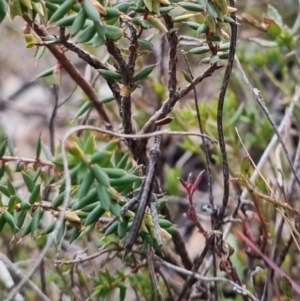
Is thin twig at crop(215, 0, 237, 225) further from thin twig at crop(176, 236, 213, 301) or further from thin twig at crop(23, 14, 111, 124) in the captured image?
thin twig at crop(23, 14, 111, 124)

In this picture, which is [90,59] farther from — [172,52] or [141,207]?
[141,207]

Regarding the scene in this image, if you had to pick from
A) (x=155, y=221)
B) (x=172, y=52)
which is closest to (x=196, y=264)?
(x=155, y=221)

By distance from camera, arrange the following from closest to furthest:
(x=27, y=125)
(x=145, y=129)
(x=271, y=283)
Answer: (x=145, y=129), (x=271, y=283), (x=27, y=125)

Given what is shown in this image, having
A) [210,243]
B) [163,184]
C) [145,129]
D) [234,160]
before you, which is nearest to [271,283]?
[210,243]

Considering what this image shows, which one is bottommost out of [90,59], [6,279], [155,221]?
[6,279]

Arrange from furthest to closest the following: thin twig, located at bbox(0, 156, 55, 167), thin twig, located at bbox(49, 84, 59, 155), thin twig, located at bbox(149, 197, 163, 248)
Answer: thin twig, located at bbox(49, 84, 59, 155)
thin twig, located at bbox(0, 156, 55, 167)
thin twig, located at bbox(149, 197, 163, 248)

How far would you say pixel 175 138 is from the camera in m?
1.93

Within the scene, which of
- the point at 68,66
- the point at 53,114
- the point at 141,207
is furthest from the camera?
the point at 53,114

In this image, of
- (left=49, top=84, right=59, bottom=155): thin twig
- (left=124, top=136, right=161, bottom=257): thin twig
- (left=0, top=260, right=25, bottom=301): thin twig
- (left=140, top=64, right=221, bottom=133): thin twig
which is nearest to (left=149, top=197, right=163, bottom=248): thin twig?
(left=124, top=136, right=161, bottom=257): thin twig

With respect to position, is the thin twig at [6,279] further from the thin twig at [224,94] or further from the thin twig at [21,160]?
the thin twig at [224,94]

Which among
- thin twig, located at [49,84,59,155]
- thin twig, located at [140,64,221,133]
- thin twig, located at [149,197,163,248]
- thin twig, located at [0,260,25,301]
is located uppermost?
thin twig, located at [140,64,221,133]

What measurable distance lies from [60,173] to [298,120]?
0.69 meters

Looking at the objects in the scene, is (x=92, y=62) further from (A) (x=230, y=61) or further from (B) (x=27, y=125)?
(B) (x=27, y=125)

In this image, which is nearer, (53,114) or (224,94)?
(224,94)
